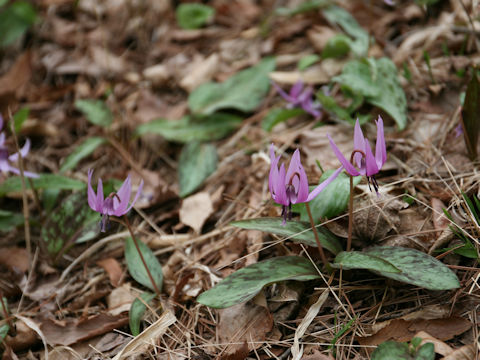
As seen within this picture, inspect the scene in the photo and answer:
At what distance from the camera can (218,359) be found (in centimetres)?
167

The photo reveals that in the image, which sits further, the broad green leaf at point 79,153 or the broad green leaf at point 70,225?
the broad green leaf at point 79,153

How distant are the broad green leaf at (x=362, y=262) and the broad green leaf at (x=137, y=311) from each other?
80cm

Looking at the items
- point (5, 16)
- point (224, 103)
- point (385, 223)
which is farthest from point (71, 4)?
point (385, 223)

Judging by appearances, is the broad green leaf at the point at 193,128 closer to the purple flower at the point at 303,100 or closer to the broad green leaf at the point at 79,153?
the broad green leaf at the point at 79,153

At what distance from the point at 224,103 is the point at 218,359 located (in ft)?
5.73

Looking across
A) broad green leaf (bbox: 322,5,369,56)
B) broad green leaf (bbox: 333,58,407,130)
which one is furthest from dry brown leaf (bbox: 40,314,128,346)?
broad green leaf (bbox: 322,5,369,56)

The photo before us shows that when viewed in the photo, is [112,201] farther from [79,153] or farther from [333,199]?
[79,153]

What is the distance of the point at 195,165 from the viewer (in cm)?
266

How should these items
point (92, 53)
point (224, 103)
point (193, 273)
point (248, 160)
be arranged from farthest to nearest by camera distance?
point (92, 53) < point (224, 103) < point (248, 160) < point (193, 273)

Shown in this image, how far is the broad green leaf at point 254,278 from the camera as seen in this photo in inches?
62.5

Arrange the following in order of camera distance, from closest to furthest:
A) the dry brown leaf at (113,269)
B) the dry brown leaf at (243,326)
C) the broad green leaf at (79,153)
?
the dry brown leaf at (243,326) → the dry brown leaf at (113,269) → the broad green leaf at (79,153)

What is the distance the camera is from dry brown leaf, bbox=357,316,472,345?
4.96 ft

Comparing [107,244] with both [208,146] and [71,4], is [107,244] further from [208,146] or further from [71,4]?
[71,4]

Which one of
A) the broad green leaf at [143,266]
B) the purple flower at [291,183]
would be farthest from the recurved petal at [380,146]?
the broad green leaf at [143,266]
